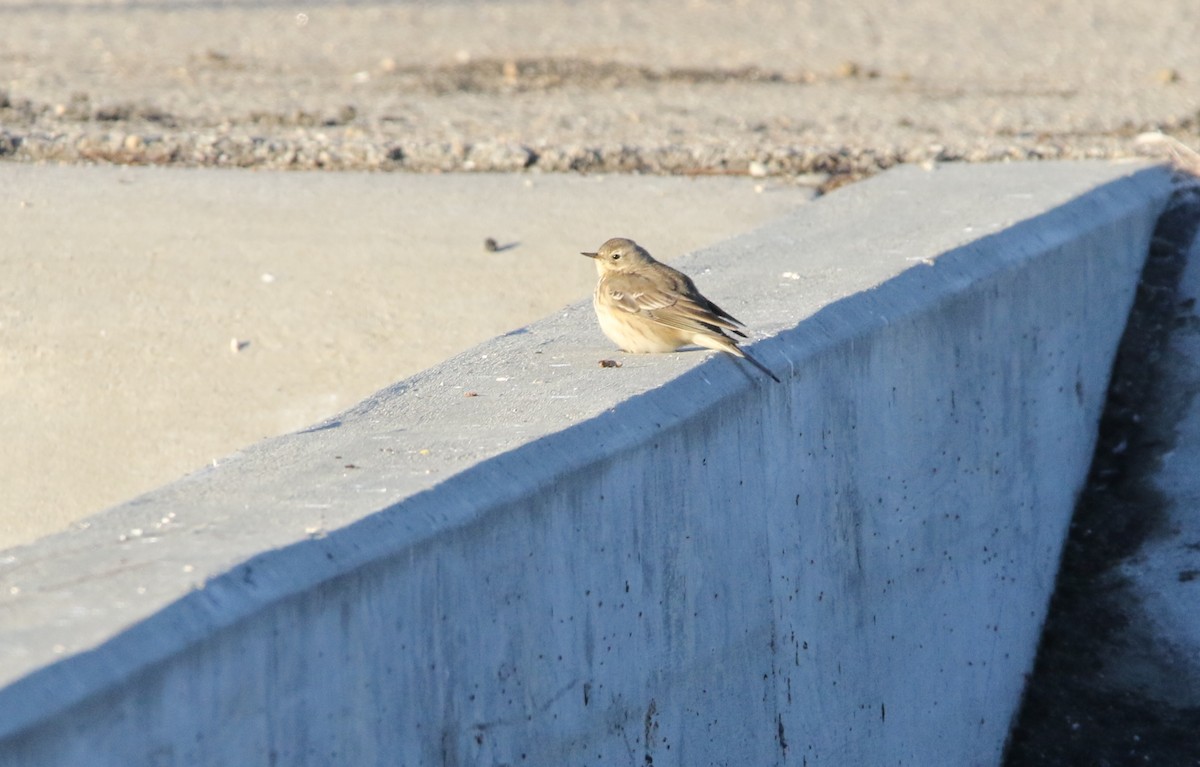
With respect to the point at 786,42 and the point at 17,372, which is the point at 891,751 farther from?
the point at 786,42

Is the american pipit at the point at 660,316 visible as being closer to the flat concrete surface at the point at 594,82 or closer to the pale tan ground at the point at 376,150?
the pale tan ground at the point at 376,150

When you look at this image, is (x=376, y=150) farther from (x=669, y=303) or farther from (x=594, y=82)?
(x=669, y=303)

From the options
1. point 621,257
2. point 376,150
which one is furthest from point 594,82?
point 621,257

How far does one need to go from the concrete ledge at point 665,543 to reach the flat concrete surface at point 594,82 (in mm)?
2098

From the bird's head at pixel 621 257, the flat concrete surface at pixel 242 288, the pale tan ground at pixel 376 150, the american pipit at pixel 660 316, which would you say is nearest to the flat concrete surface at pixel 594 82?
the pale tan ground at pixel 376 150

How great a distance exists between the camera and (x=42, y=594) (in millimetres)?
3141

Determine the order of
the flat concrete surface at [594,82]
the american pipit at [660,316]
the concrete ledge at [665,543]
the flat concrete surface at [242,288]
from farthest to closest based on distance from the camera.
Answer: the flat concrete surface at [594,82] → the flat concrete surface at [242,288] → the american pipit at [660,316] → the concrete ledge at [665,543]

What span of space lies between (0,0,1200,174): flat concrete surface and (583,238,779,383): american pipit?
3836 mm

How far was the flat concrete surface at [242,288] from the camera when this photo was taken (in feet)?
22.3

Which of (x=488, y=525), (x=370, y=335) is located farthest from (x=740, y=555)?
(x=370, y=335)

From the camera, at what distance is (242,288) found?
759cm

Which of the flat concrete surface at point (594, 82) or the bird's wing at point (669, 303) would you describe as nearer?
the bird's wing at point (669, 303)

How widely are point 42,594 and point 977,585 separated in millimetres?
4477

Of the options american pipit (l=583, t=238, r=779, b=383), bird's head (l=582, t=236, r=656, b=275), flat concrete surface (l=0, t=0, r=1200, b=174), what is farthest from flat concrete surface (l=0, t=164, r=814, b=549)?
american pipit (l=583, t=238, r=779, b=383)
